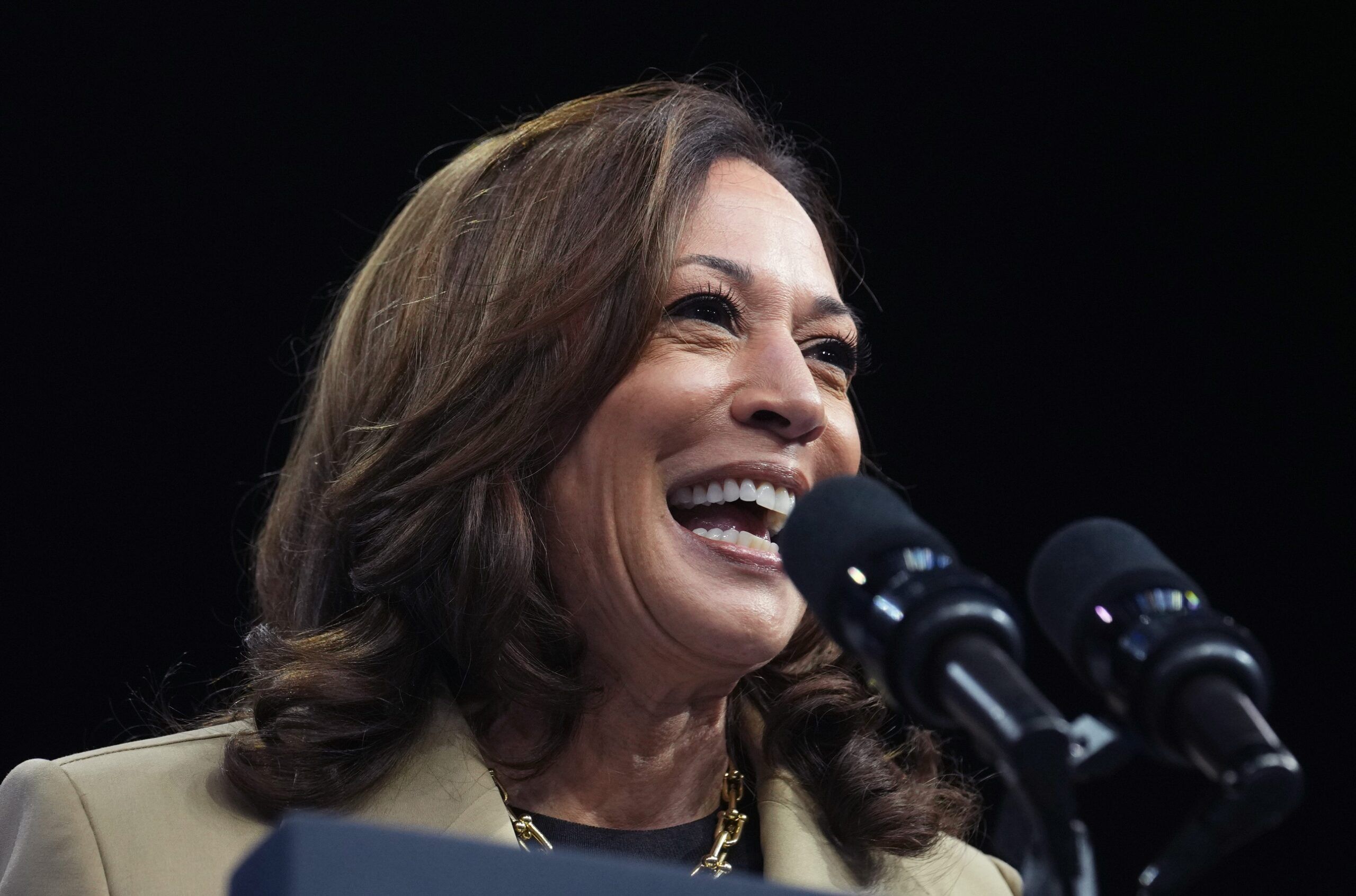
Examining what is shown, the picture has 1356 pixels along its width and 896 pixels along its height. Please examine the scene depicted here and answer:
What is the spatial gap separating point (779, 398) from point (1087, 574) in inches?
32.8

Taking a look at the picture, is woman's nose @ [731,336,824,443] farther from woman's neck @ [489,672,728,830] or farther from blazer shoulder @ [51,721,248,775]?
blazer shoulder @ [51,721,248,775]

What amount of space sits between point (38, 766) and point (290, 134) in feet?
5.36

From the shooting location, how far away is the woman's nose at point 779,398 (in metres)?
1.81

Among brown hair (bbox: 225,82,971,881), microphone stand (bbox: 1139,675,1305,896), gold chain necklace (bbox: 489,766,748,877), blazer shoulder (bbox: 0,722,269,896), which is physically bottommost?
gold chain necklace (bbox: 489,766,748,877)

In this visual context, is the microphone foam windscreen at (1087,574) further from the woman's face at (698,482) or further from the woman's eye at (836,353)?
the woman's eye at (836,353)

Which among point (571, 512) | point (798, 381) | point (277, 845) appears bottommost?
point (571, 512)

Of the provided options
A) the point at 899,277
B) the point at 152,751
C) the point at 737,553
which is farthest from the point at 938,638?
the point at 899,277

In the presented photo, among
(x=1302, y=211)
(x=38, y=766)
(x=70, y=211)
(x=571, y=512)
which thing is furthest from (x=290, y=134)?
(x=1302, y=211)

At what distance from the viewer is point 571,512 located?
1840 millimetres

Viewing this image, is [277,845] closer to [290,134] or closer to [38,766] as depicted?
[38,766]

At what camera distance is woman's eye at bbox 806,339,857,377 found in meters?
1.98

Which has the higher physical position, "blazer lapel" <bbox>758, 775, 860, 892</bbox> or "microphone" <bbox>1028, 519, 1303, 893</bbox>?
"microphone" <bbox>1028, 519, 1303, 893</bbox>

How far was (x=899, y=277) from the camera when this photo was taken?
342cm

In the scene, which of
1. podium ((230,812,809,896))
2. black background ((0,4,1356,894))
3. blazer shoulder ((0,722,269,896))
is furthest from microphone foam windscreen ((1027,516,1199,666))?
black background ((0,4,1356,894))
